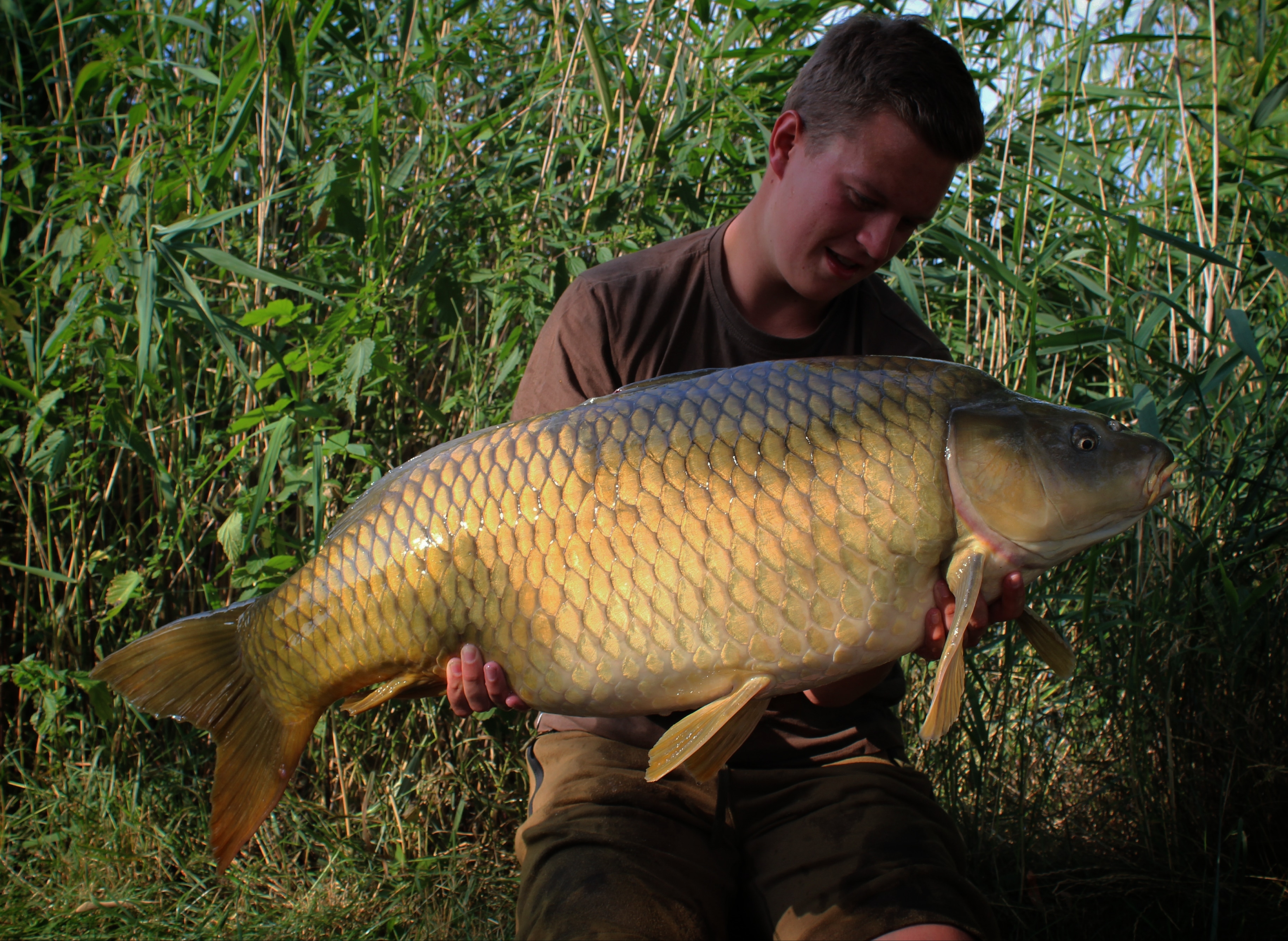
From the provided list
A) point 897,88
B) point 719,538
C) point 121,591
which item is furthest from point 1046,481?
point 121,591

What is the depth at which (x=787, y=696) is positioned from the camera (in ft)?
4.83

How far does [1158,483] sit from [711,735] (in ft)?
1.95

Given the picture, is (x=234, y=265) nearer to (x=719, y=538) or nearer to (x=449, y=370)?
(x=449, y=370)

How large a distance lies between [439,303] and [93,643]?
1090mm

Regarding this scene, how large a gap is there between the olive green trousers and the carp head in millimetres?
455

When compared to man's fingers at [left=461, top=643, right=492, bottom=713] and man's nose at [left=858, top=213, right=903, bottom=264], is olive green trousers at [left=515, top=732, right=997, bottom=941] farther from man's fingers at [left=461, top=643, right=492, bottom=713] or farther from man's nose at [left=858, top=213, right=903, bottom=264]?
man's nose at [left=858, top=213, right=903, bottom=264]

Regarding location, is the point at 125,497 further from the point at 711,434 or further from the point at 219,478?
the point at 711,434

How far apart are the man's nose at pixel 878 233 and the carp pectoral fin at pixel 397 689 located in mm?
912

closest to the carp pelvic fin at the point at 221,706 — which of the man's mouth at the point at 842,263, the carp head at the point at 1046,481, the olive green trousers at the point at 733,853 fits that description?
the olive green trousers at the point at 733,853

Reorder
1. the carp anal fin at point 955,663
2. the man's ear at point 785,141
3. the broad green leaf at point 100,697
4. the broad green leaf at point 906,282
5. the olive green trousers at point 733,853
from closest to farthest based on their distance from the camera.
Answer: the carp anal fin at point 955,663 → the olive green trousers at point 733,853 → the man's ear at point 785,141 → the broad green leaf at point 100,697 → the broad green leaf at point 906,282

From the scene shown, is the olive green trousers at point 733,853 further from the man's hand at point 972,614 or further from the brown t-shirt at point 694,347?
the man's hand at point 972,614

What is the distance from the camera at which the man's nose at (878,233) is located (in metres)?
1.50

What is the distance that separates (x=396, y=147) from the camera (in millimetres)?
2359

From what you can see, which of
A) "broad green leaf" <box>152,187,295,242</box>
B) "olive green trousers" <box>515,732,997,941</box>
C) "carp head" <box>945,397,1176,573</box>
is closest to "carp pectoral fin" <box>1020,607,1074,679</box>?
"carp head" <box>945,397,1176,573</box>
